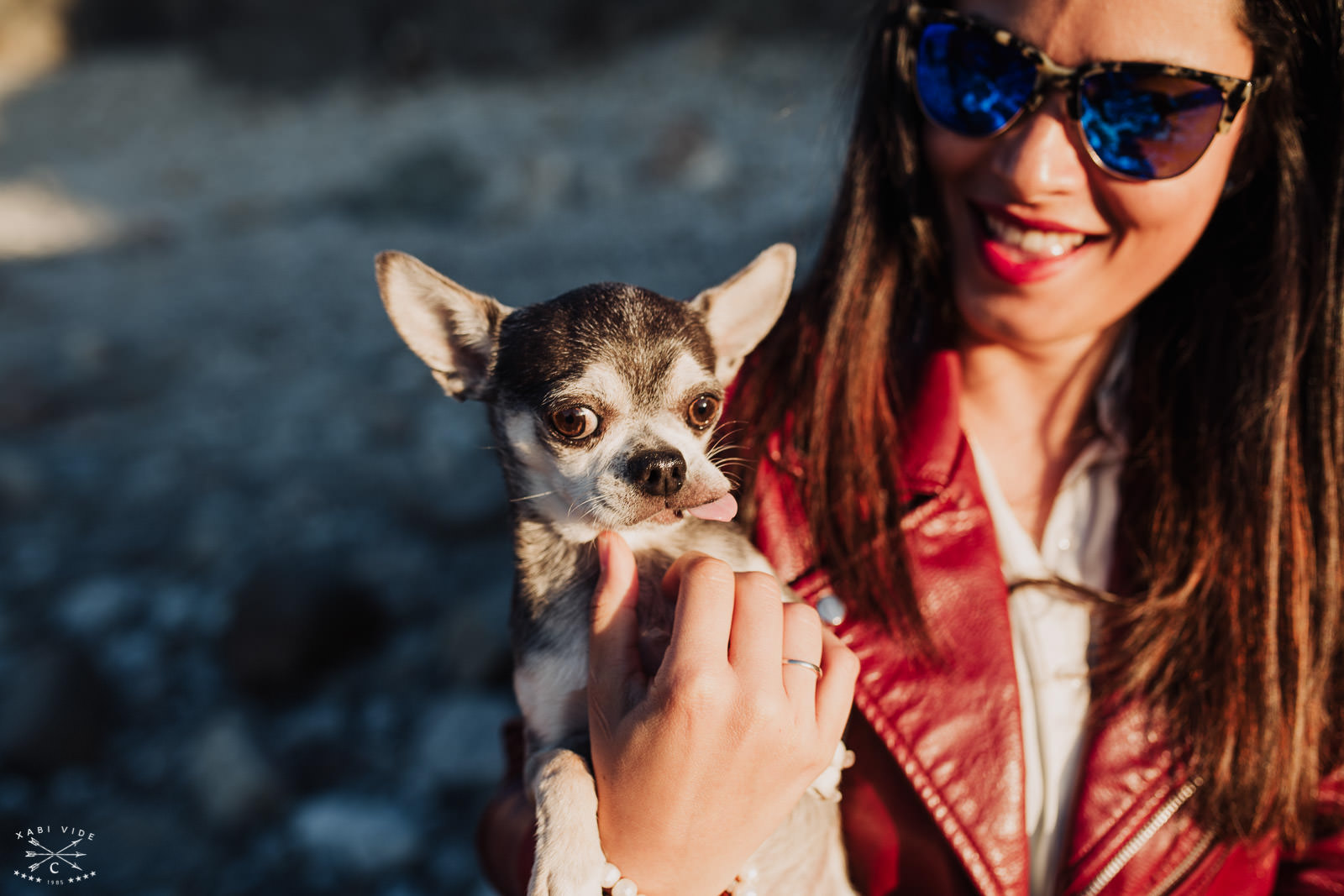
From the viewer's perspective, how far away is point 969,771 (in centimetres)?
211

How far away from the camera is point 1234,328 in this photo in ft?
8.06

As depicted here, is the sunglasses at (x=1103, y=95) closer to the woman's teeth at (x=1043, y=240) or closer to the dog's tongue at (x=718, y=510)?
the woman's teeth at (x=1043, y=240)

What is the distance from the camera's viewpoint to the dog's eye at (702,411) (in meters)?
2.25

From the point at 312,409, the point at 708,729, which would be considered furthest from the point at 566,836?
the point at 312,409

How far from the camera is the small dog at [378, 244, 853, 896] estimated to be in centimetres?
209

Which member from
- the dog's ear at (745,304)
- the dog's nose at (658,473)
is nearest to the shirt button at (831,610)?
the dog's nose at (658,473)

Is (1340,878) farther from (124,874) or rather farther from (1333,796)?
(124,874)

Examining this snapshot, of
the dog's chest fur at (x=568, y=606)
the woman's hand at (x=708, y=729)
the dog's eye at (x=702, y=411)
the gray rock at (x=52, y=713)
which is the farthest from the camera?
the gray rock at (x=52, y=713)

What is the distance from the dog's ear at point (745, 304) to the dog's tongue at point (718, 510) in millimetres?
516

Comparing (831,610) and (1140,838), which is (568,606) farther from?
(1140,838)

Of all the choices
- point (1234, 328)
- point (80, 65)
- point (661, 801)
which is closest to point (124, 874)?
point (661, 801)

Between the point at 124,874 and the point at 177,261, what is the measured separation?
1108 cm

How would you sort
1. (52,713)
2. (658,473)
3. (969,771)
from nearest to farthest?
(658,473)
(969,771)
(52,713)

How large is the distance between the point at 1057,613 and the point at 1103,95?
4.13 feet
